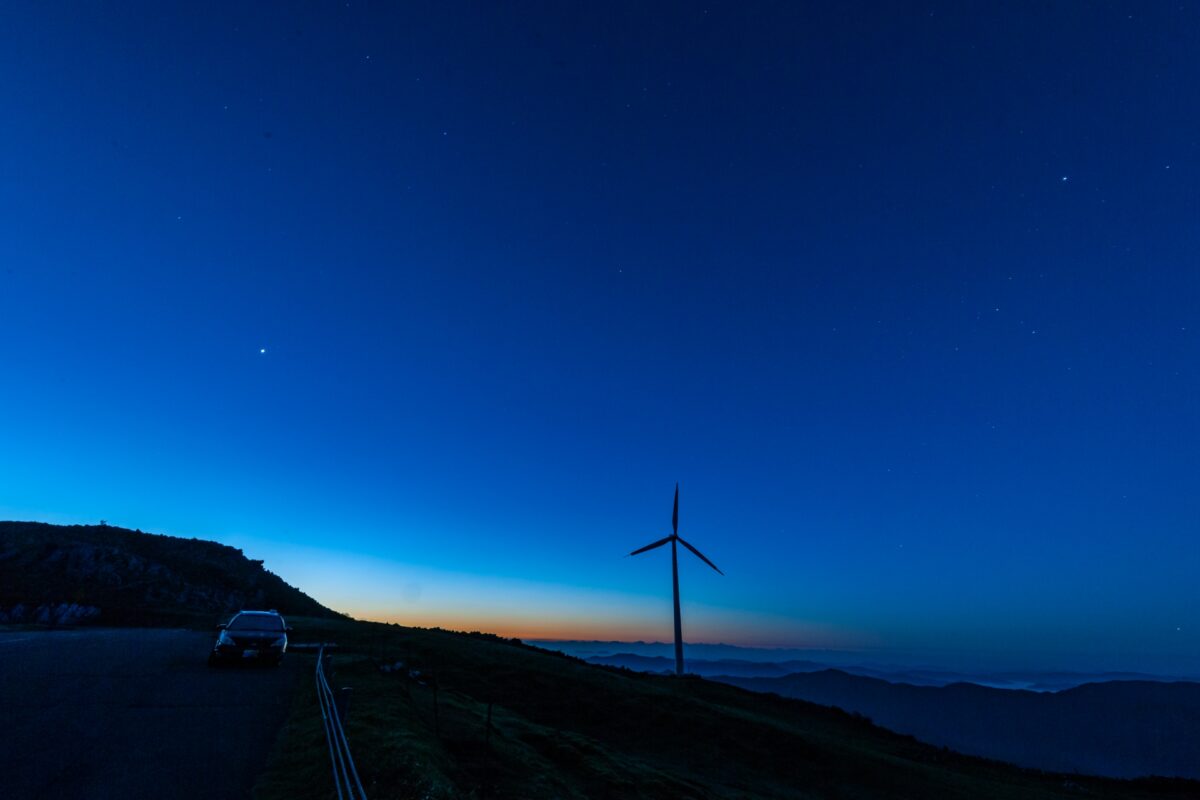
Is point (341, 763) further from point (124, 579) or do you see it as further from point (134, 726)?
point (124, 579)

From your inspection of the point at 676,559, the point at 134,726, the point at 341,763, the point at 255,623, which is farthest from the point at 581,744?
the point at 676,559

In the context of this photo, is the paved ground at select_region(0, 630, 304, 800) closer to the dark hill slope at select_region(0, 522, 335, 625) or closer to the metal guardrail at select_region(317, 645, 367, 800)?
the metal guardrail at select_region(317, 645, 367, 800)

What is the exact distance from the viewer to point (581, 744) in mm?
24141

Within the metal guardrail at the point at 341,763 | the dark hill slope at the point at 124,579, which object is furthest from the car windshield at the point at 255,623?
the dark hill slope at the point at 124,579

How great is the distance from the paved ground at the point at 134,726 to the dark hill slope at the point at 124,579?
47648 millimetres

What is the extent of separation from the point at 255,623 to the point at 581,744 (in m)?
16.2

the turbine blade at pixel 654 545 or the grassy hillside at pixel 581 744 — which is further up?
the turbine blade at pixel 654 545

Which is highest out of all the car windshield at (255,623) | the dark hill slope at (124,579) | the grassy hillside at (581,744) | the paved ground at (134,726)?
the dark hill slope at (124,579)

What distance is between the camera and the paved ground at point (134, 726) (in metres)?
11.4

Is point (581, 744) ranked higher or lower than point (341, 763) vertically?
lower

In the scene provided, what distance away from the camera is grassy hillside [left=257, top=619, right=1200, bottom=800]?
14.4m

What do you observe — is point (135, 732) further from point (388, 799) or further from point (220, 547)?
point (220, 547)

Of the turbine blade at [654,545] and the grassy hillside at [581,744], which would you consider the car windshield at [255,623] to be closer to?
the grassy hillside at [581,744]

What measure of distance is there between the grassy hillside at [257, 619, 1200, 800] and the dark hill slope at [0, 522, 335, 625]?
29285mm
